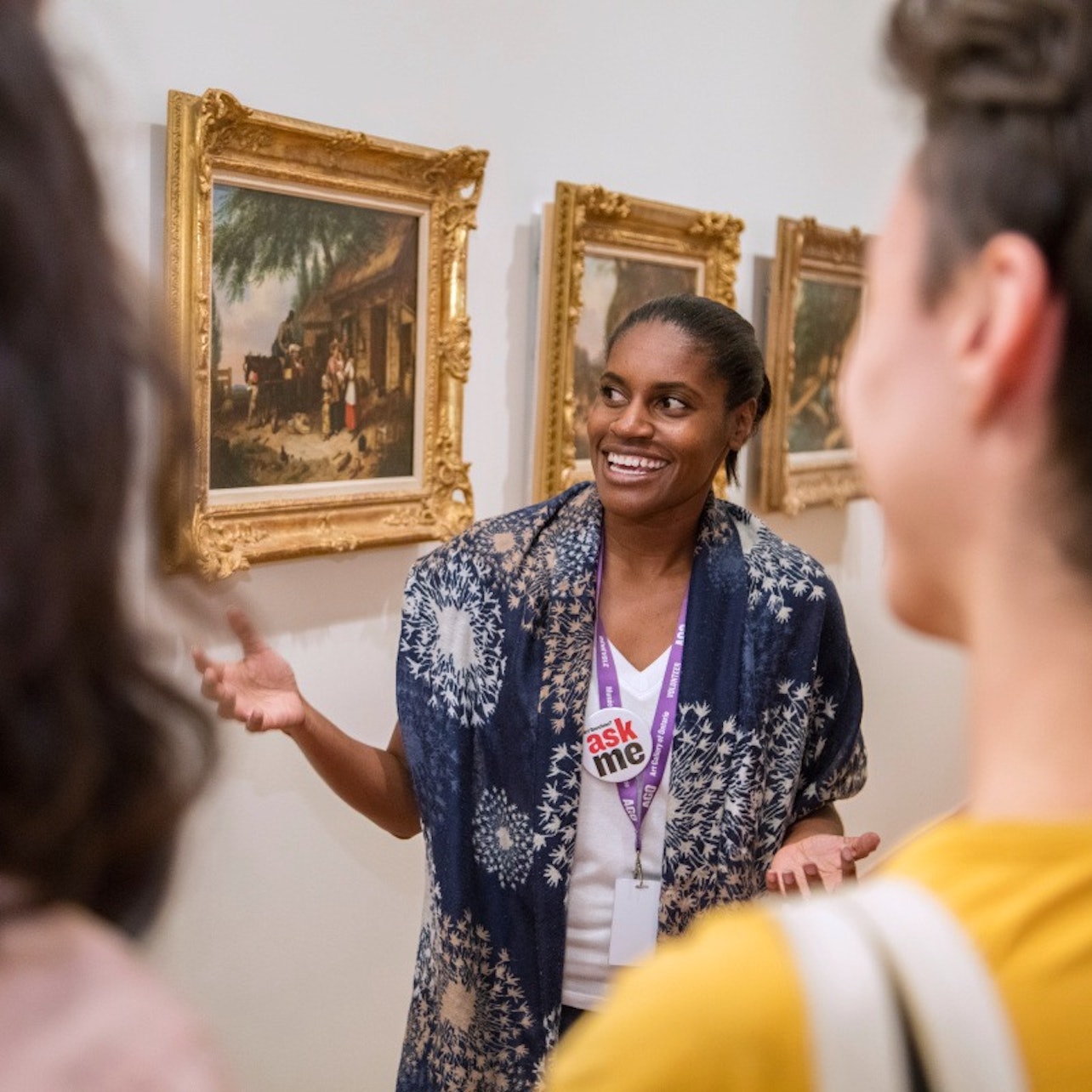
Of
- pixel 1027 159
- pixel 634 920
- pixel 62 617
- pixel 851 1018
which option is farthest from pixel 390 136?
pixel 851 1018

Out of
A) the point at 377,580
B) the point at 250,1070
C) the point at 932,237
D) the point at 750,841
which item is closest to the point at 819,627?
the point at 750,841

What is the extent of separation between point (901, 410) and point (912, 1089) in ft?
1.46

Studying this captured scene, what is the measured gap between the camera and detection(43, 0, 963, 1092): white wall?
9.62ft

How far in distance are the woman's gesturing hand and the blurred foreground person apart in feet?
6.26

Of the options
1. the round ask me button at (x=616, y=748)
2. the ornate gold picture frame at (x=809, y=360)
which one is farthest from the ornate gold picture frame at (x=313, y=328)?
the ornate gold picture frame at (x=809, y=360)

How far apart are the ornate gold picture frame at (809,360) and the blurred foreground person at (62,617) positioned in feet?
14.5

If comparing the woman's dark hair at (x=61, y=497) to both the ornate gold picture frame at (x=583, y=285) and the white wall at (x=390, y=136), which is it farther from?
the ornate gold picture frame at (x=583, y=285)

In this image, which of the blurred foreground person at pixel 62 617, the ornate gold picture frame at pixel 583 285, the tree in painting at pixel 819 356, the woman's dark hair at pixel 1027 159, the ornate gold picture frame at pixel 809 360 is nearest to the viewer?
the blurred foreground person at pixel 62 617

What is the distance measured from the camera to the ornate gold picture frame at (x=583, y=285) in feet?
12.5

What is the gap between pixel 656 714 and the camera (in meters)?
2.72

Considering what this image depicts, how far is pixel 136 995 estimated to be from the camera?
2.53ft

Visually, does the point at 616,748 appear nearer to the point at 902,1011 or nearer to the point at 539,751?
the point at 539,751

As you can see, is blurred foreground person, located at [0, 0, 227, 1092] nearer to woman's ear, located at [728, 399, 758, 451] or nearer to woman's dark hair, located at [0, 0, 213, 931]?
woman's dark hair, located at [0, 0, 213, 931]

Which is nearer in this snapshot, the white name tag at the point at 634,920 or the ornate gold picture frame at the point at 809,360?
the white name tag at the point at 634,920
